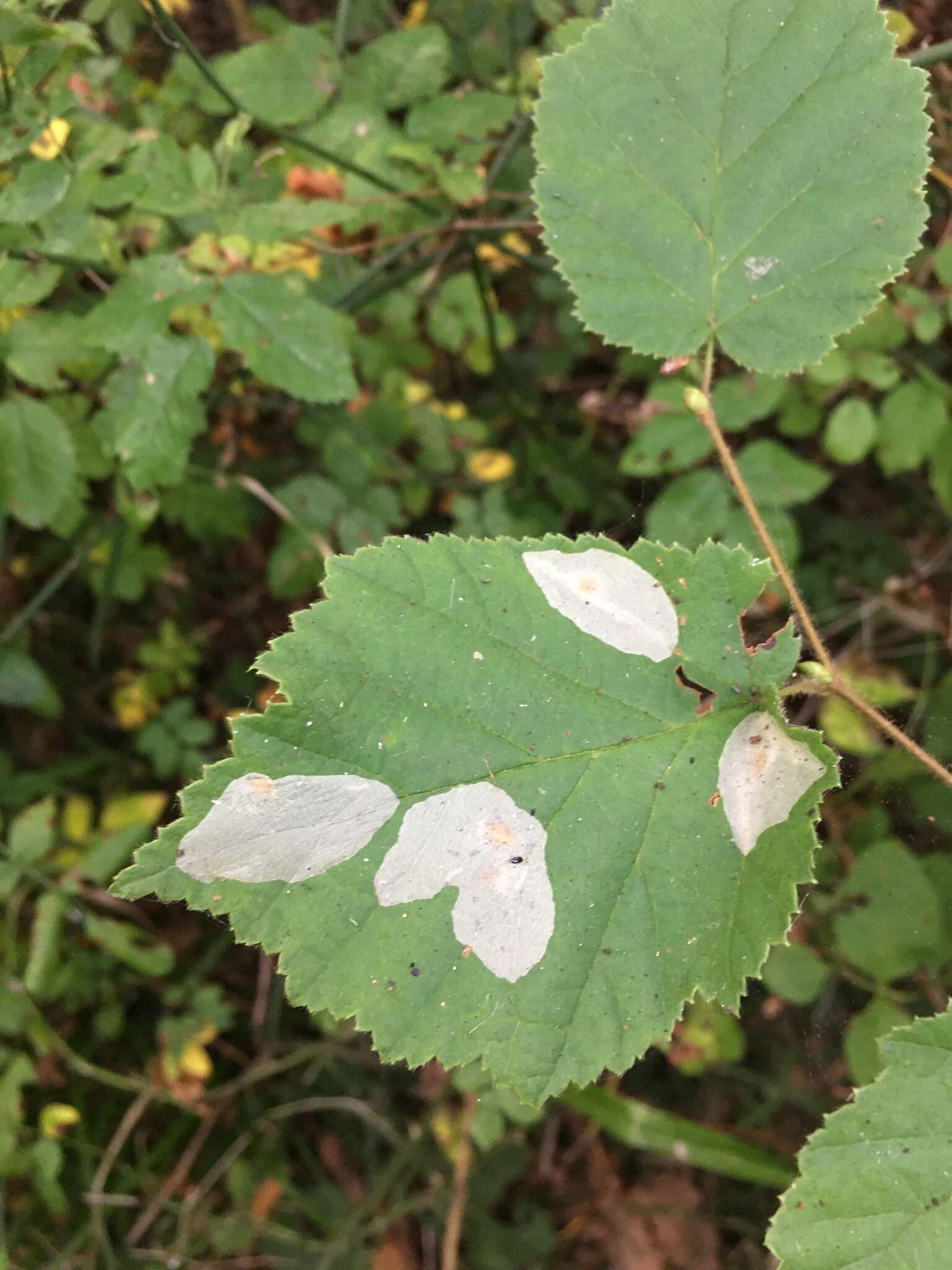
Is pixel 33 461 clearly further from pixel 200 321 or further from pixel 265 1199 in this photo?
pixel 265 1199

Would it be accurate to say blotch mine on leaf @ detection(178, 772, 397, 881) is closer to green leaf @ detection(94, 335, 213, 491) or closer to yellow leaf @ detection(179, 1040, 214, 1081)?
green leaf @ detection(94, 335, 213, 491)

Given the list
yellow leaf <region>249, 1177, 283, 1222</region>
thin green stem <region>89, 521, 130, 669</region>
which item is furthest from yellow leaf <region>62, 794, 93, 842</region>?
yellow leaf <region>249, 1177, 283, 1222</region>

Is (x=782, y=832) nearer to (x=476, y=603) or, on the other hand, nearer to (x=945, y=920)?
(x=476, y=603)

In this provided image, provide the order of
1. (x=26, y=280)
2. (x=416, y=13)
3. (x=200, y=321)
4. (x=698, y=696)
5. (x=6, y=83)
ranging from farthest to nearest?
(x=416, y=13), (x=200, y=321), (x=26, y=280), (x=6, y=83), (x=698, y=696)

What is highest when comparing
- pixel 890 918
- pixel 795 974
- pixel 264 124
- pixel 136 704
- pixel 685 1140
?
pixel 264 124

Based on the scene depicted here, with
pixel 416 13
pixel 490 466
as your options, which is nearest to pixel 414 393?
pixel 490 466

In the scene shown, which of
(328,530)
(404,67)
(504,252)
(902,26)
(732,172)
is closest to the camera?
(732,172)

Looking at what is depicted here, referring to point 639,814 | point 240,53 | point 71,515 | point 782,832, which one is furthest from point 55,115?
point 782,832

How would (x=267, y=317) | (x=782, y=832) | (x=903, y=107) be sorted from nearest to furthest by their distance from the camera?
(x=782, y=832), (x=903, y=107), (x=267, y=317)
